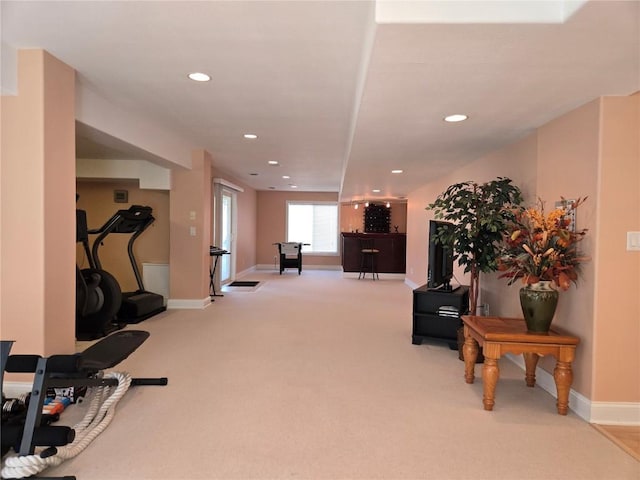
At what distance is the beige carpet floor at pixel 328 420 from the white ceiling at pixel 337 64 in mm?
2016

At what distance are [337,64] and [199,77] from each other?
39.8 inches

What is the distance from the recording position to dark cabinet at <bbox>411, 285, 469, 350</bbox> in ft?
13.0

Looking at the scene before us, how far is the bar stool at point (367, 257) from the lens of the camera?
31.0 ft

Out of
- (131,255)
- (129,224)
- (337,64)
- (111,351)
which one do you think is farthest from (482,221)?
(131,255)

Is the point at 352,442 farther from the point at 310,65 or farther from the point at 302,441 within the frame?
the point at 310,65

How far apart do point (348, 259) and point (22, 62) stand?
303 inches

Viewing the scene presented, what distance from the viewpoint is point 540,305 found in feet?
8.30

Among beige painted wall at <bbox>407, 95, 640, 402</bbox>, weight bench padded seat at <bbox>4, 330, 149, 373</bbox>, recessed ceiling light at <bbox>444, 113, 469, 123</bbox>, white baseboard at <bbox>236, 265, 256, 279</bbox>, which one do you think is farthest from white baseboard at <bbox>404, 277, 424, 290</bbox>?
weight bench padded seat at <bbox>4, 330, 149, 373</bbox>

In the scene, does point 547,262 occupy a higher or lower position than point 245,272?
higher

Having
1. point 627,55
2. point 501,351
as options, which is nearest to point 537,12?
point 627,55

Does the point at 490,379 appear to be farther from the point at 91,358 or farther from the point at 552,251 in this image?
the point at 91,358

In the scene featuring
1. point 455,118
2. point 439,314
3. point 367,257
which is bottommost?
point 439,314

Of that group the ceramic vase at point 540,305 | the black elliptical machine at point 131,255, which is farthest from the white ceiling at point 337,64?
the black elliptical machine at point 131,255

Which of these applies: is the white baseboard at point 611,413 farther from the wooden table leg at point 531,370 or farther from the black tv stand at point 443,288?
the black tv stand at point 443,288
